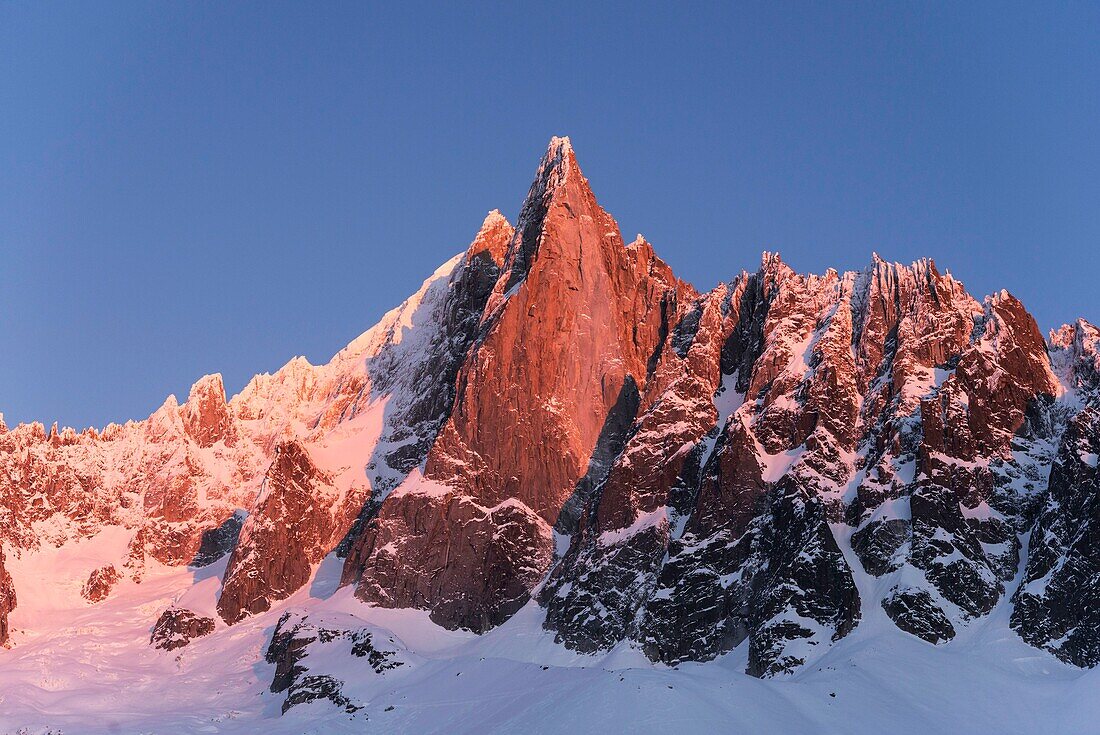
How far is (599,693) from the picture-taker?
436 feet

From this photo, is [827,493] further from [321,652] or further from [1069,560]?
[321,652]

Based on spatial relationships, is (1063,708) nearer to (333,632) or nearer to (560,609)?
(560,609)

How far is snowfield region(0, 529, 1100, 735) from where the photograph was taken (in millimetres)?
130625

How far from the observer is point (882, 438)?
182 meters

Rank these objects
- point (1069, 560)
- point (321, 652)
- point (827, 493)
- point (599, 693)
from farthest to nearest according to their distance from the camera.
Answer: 1. point (321, 652)
2. point (827, 493)
3. point (1069, 560)
4. point (599, 693)

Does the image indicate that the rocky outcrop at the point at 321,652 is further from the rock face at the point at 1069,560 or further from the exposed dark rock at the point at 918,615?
the rock face at the point at 1069,560

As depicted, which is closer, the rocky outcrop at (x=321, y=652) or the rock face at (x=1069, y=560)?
the rock face at (x=1069, y=560)

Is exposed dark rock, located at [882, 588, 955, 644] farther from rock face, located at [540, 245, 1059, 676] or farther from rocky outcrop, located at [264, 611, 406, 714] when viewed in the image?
rocky outcrop, located at [264, 611, 406, 714]

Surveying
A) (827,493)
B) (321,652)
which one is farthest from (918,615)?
(321,652)

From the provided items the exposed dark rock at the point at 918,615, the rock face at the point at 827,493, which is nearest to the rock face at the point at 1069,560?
the rock face at the point at 827,493

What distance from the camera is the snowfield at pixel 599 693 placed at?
13062 cm

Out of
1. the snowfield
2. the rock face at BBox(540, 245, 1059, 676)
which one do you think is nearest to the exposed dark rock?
the rock face at BBox(540, 245, 1059, 676)

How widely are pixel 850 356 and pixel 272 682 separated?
3203 inches

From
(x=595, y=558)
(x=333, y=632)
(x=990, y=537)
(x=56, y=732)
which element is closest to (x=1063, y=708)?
(x=990, y=537)
